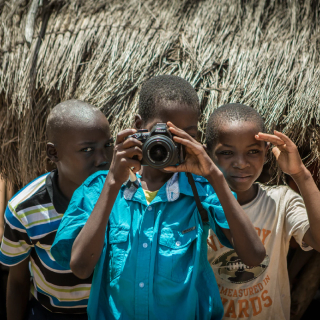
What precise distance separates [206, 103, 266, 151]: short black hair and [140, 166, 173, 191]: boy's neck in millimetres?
440

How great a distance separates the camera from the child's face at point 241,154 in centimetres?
185

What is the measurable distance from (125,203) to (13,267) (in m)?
0.89

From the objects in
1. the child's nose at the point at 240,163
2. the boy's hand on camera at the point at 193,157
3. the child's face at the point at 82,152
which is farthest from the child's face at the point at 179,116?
the child's face at the point at 82,152

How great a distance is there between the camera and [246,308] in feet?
5.95

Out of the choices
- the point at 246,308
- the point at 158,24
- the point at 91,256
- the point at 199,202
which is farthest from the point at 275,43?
the point at 91,256

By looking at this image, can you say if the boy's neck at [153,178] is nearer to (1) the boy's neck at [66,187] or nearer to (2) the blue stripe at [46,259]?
(1) the boy's neck at [66,187]

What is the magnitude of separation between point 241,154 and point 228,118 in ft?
0.67

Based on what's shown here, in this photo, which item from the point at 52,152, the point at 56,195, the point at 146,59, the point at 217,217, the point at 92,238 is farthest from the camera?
the point at 146,59

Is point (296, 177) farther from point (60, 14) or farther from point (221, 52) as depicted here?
point (60, 14)

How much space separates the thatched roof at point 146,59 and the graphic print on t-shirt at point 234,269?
2.56 feet

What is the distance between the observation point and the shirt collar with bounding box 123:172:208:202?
1522 millimetres

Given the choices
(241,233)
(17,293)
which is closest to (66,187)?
(17,293)

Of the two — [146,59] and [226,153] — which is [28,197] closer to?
[226,153]

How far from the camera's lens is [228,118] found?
1.93 metres
